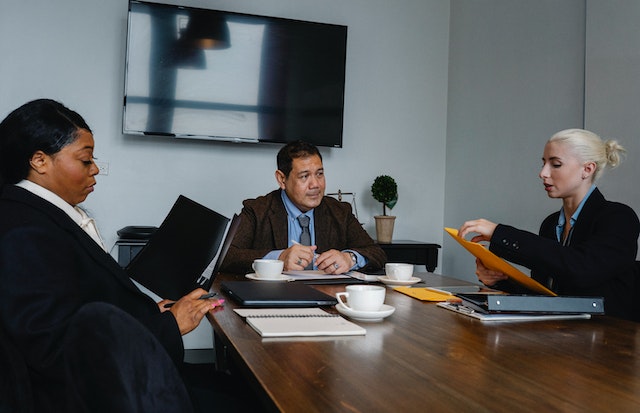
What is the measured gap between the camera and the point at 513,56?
3.45 metres

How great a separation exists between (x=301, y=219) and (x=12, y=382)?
1762mm

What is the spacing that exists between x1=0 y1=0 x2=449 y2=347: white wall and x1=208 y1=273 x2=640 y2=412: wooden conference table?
2.53 m

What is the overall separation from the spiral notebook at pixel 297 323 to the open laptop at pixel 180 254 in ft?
1.11

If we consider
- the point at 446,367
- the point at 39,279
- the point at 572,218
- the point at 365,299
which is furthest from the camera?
the point at 572,218

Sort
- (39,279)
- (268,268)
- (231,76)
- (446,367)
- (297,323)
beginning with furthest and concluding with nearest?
(231,76) < (268,268) < (297,323) < (39,279) < (446,367)

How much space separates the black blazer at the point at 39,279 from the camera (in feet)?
3.26

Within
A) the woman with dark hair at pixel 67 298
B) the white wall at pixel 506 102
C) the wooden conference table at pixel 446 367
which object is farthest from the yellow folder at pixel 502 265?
the white wall at pixel 506 102

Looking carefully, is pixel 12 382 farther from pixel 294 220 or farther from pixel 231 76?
pixel 231 76

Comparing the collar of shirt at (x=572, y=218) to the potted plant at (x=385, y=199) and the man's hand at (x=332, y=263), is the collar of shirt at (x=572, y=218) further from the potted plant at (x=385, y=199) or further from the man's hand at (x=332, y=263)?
the potted plant at (x=385, y=199)

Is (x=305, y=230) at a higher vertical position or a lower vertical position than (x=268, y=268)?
higher

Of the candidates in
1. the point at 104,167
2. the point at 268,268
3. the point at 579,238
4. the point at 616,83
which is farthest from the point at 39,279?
the point at 104,167

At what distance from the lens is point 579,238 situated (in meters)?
1.86

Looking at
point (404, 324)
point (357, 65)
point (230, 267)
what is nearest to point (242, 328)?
point (404, 324)

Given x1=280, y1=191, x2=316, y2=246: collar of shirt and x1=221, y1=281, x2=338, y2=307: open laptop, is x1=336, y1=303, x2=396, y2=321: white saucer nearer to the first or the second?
x1=221, y1=281, x2=338, y2=307: open laptop
